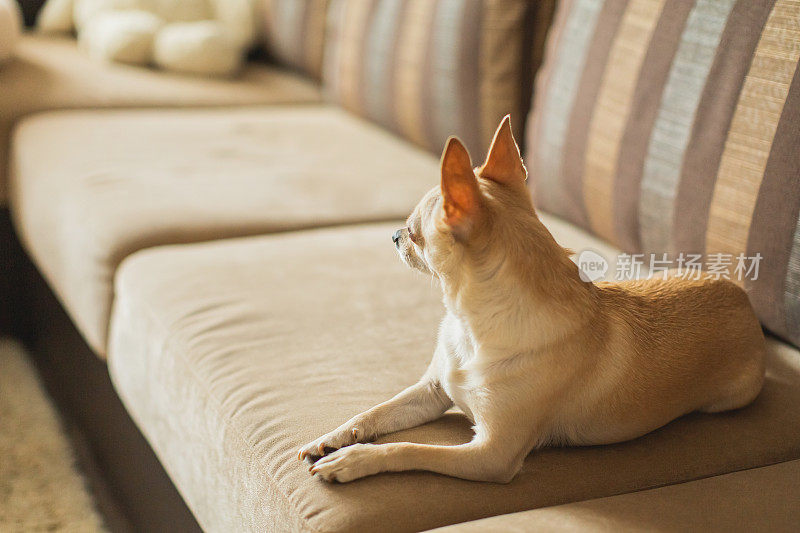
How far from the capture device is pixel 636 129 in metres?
1.43

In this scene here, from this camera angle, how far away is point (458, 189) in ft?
2.89

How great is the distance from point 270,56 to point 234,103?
0.60 m

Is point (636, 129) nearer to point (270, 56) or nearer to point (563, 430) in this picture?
point (563, 430)

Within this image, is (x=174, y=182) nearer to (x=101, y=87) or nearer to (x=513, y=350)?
(x=101, y=87)

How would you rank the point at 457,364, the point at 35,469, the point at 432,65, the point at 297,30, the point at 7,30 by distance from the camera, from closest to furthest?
the point at 457,364
the point at 35,469
the point at 432,65
the point at 7,30
the point at 297,30

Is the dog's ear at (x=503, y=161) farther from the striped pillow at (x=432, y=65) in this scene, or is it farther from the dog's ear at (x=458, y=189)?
the striped pillow at (x=432, y=65)

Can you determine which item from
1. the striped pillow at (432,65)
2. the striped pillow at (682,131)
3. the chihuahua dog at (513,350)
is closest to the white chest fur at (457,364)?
the chihuahua dog at (513,350)

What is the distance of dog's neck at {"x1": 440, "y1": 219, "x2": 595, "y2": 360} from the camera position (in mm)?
931

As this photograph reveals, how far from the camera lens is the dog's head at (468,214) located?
2.87 feet

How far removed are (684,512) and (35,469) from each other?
4.25 feet

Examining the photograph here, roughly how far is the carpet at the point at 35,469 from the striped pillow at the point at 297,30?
1340mm

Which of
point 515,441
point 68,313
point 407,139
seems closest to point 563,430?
point 515,441

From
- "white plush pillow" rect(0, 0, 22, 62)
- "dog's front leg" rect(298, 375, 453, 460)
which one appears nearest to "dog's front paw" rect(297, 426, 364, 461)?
"dog's front leg" rect(298, 375, 453, 460)

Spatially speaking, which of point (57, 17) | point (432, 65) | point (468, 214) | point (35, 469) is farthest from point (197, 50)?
point (468, 214)
